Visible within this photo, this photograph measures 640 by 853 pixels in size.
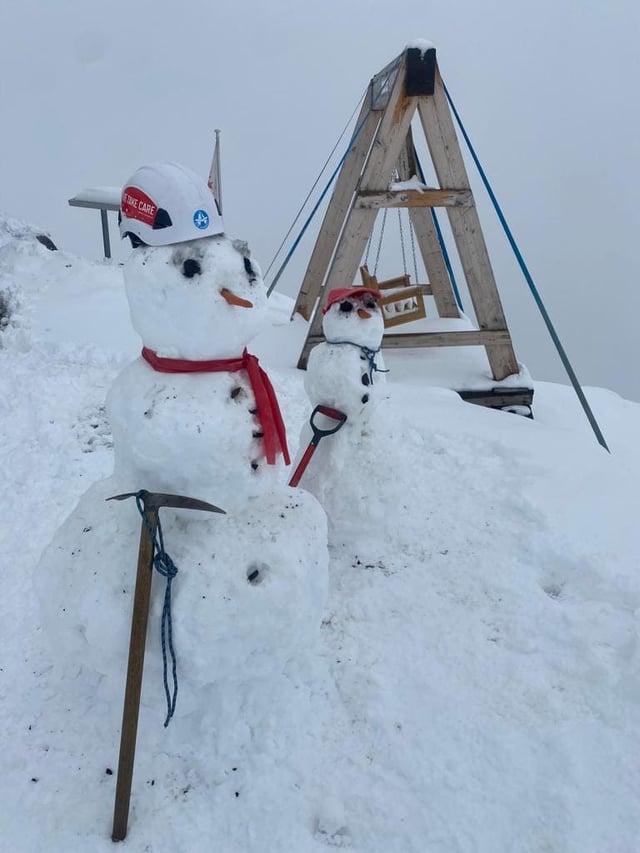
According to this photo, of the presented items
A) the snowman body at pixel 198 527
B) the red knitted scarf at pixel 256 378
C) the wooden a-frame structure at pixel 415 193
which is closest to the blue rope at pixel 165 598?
the snowman body at pixel 198 527

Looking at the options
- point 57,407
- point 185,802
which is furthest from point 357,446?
point 57,407

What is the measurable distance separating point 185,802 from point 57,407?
106 inches

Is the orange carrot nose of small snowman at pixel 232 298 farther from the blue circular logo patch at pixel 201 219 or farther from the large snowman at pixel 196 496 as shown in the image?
the blue circular logo patch at pixel 201 219

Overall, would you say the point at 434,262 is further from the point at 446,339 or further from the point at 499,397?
the point at 499,397

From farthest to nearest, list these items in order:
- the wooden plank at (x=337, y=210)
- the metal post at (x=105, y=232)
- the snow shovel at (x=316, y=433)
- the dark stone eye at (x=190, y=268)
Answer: the metal post at (x=105, y=232), the wooden plank at (x=337, y=210), the snow shovel at (x=316, y=433), the dark stone eye at (x=190, y=268)

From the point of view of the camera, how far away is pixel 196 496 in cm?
162

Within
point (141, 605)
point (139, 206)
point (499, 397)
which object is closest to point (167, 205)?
point (139, 206)

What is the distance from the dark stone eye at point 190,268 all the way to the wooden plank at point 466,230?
10.1 ft

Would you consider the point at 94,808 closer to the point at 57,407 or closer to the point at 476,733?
the point at 476,733

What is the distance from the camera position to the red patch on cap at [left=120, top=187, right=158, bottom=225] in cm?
154

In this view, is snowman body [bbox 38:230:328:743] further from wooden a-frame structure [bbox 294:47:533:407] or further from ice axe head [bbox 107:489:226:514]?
wooden a-frame structure [bbox 294:47:533:407]

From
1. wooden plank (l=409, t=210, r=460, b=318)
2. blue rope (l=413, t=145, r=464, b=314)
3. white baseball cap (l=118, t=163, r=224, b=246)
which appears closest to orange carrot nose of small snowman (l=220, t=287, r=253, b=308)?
white baseball cap (l=118, t=163, r=224, b=246)

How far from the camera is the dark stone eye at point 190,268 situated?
1.52 metres

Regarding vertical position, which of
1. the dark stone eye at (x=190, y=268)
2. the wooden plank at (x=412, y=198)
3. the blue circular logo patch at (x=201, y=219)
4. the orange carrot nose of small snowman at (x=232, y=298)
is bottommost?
the orange carrot nose of small snowman at (x=232, y=298)
